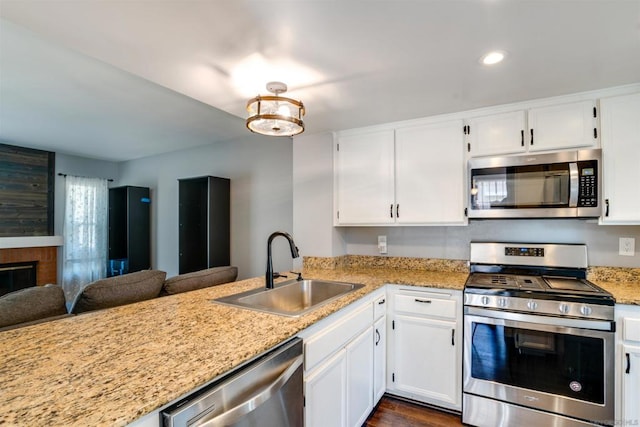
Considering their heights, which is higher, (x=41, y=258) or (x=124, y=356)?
(x=124, y=356)

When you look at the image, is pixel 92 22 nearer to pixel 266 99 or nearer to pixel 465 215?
pixel 266 99

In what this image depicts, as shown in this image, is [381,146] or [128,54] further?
[381,146]

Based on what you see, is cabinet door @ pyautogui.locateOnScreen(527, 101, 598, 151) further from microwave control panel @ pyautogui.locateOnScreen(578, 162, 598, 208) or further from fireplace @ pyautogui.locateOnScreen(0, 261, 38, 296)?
fireplace @ pyautogui.locateOnScreen(0, 261, 38, 296)

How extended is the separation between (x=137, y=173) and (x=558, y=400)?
19.2ft

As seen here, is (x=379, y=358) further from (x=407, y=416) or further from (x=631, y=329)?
(x=631, y=329)

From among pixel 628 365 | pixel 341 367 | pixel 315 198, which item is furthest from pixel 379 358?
pixel 315 198

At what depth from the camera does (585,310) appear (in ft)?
5.75

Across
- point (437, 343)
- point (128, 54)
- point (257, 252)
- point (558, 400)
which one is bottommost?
point (558, 400)

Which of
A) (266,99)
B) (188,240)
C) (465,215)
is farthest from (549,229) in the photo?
(188,240)

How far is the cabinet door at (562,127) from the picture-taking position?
2.04m

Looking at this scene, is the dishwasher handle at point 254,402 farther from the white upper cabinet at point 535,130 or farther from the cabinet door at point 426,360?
the white upper cabinet at point 535,130

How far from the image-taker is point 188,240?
4.26m

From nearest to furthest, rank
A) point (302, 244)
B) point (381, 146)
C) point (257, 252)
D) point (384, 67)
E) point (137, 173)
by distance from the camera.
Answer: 1. point (384, 67)
2. point (381, 146)
3. point (302, 244)
4. point (257, 252)
5. point (137, 173)

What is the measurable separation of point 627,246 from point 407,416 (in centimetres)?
194
